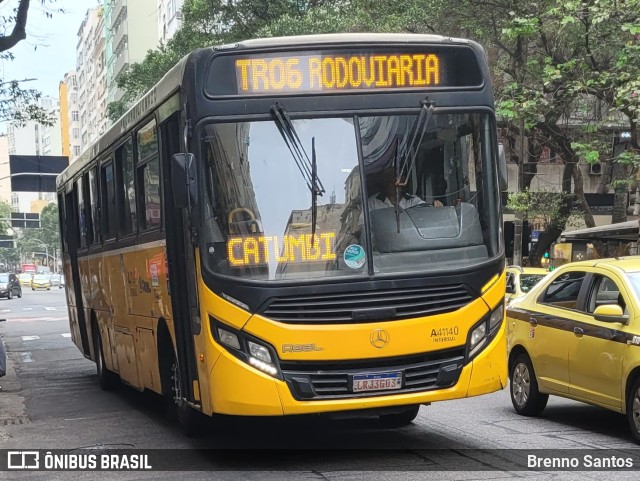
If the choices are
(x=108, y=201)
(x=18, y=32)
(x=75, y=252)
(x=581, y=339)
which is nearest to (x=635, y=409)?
(x=581, y=339)

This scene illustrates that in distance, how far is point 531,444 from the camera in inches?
354

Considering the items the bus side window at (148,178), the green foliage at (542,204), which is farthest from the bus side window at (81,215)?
the green foliage at (542,204)

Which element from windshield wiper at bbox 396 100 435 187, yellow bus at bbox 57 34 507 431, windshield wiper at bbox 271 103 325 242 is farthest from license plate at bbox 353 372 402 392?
windshield wiper at bbox 396 100 435 187

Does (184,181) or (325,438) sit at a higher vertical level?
(184,181)

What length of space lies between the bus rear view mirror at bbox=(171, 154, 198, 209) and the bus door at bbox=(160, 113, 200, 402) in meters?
0.49

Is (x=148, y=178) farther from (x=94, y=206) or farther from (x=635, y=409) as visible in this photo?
(x=635, y=409)

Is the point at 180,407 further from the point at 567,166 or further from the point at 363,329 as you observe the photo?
the point at 567,166

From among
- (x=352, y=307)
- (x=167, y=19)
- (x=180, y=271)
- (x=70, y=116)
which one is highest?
(x=70, y=116)

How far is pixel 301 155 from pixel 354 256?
0.88 meters

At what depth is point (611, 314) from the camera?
8.99 metres

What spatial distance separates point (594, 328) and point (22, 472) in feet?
17.2

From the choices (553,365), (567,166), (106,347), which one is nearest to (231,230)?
(553,365)

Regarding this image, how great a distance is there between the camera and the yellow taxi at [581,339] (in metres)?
8.98

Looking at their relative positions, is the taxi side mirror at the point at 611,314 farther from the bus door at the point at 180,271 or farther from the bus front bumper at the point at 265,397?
the bus door at the point at 180,271
